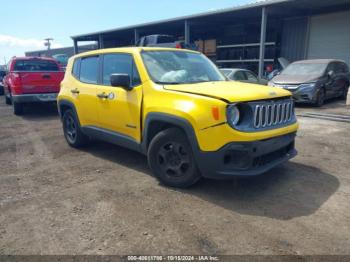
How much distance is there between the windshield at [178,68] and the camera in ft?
14.1

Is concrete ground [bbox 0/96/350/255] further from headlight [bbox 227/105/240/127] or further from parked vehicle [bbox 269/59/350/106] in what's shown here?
parked vehicle [bbox 269/59/350/106]

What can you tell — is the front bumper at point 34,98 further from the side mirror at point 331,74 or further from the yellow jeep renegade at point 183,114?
the side mirror at point 331,74

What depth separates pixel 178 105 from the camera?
12.3ft

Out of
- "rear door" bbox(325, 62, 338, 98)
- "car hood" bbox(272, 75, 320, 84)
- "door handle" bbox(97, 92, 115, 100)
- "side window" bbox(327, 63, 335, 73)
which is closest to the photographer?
"door handle" bbox(97, 92, 115, 100)

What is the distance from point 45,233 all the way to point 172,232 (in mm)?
1249

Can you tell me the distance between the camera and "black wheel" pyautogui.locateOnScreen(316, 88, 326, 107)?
1094 cm

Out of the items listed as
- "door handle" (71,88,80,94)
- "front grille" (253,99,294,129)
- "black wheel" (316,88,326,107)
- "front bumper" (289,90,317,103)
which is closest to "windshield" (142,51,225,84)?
"front grille" (253,99,294,129)

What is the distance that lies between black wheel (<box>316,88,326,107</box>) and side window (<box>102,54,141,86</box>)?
8.51 meters

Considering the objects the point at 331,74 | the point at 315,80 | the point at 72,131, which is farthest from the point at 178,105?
the point at 331,74

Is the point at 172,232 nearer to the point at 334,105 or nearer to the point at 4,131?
the point at 4,131

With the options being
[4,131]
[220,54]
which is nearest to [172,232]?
[4,131]

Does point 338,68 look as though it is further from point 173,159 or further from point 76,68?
point 173,159

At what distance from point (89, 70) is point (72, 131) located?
1.39m

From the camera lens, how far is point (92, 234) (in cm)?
299
